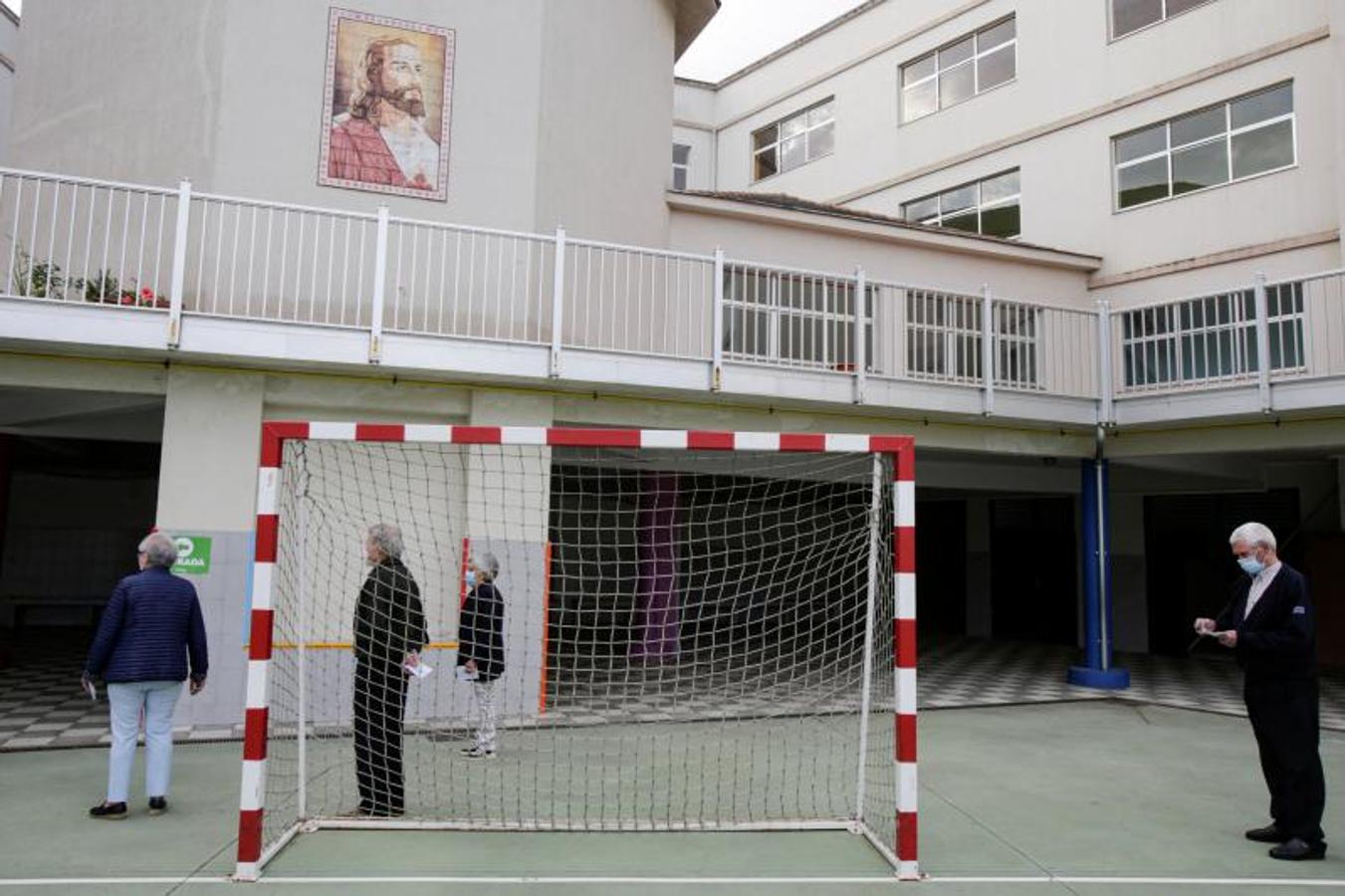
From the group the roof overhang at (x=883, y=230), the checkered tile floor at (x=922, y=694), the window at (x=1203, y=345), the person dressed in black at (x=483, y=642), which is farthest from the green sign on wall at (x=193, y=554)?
the window at (x=1203, y=345)

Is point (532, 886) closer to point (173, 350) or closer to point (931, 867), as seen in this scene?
point (931, 867)

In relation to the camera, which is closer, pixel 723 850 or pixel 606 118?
pixel 723 850

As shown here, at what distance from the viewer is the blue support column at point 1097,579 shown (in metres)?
12.4

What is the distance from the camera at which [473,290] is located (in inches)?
386

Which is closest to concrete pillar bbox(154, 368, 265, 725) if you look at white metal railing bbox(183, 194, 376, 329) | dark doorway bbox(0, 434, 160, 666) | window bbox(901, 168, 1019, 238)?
white metal railing bbox(183, 194, 376, 329)

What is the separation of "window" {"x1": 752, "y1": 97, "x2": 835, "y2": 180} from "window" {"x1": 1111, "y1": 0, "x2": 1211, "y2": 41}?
20.5 ft

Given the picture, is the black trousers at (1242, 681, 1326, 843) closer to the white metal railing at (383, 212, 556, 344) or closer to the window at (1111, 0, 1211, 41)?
the white metal railing at (383, 212, 556, 344)

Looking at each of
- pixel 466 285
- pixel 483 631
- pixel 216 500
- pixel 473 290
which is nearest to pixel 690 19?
pixel 466 285

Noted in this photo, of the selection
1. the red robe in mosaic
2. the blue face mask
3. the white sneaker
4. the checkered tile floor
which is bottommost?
the checkered tile floor

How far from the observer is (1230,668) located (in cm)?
1473

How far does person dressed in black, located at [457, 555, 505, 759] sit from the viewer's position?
7.24 metres

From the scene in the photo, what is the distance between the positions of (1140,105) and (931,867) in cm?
1414

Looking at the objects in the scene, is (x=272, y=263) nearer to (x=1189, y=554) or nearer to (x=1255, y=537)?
(x=1255, y=537)

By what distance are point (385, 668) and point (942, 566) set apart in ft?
55.3
